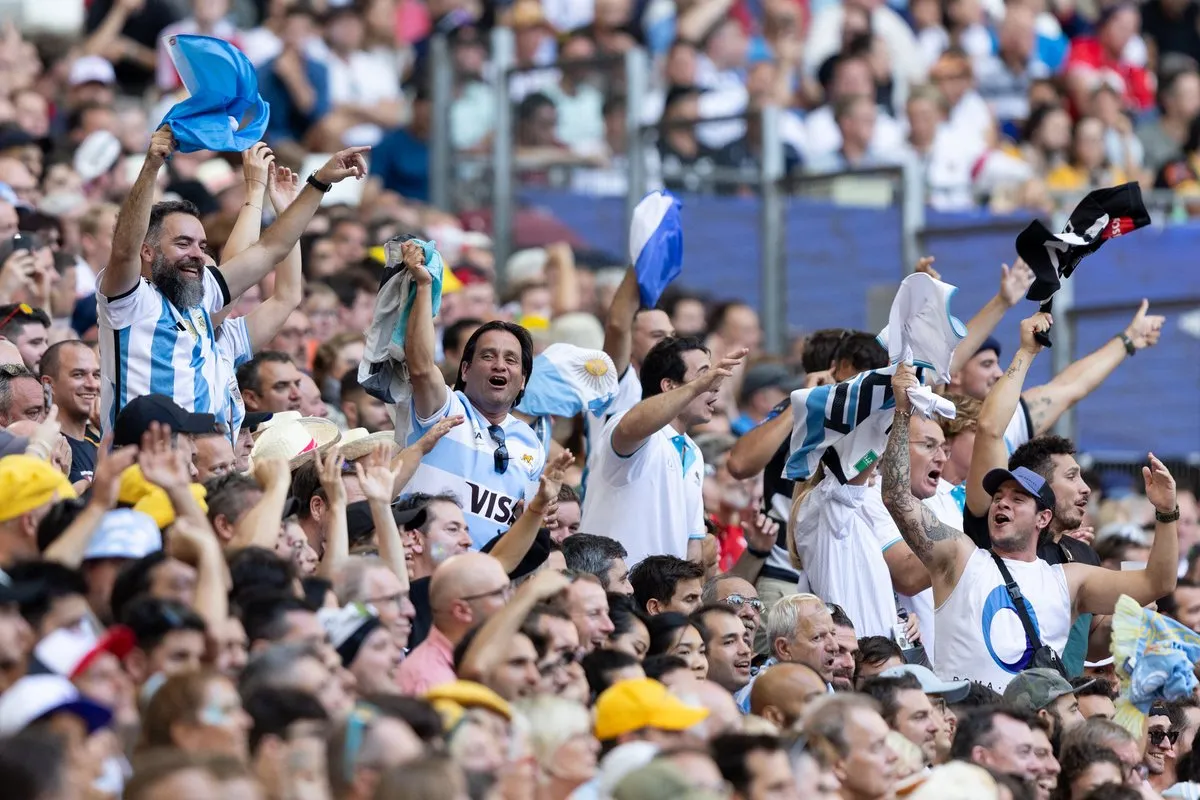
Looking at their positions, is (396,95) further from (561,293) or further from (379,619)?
(379,619)

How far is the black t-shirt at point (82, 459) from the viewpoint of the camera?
8.92 metres

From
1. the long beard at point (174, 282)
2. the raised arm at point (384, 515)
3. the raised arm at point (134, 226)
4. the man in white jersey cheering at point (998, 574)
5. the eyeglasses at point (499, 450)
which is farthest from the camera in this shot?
the man in white jersey cheering at point (998, 574)

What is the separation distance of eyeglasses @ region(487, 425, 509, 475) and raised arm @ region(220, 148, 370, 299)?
42.9 inches

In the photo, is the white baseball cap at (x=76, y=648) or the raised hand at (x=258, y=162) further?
the raised hand at (x=258, y=162)

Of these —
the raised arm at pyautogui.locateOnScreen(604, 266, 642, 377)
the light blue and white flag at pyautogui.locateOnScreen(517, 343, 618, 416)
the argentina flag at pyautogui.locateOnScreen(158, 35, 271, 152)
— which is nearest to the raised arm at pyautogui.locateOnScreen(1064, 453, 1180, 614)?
the light blue and white flag at pyautogui.locateOnScreen(517, 343, 618, 416)

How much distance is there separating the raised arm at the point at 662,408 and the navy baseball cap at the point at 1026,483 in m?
1.20

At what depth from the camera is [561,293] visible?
13977 mm

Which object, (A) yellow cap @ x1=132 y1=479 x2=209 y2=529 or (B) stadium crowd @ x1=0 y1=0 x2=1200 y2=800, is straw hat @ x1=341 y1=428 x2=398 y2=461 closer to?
(B) stadium crowd @ x1=0 y1=0 x2=1200 y2=800

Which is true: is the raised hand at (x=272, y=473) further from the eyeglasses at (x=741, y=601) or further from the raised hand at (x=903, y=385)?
the raised hand at (x=903, y=385)

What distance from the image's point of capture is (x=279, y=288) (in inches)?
386

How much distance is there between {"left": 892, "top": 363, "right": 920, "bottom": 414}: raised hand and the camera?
9.05m

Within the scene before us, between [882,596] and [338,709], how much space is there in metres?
3.80

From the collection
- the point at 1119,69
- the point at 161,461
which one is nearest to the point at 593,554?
the point at 161,461

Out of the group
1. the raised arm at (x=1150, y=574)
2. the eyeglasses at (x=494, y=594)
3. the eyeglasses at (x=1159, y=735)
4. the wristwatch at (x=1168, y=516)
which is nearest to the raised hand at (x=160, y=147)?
the eyeglasses at (x=494, y=594)
